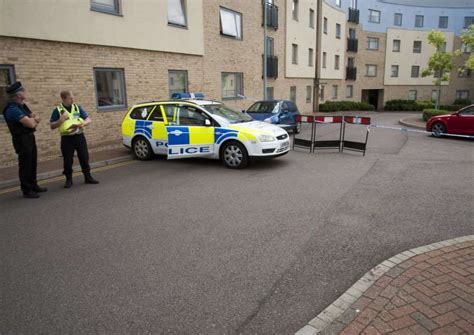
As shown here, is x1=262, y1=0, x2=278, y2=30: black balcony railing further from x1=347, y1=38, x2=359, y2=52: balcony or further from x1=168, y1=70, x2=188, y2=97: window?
x1=347, y1=38, x2=359, y2=52: balcony

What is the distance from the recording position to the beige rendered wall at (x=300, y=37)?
2559 centimetres

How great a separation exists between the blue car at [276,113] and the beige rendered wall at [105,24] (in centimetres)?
364

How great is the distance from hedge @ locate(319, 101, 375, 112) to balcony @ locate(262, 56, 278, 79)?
394 inches

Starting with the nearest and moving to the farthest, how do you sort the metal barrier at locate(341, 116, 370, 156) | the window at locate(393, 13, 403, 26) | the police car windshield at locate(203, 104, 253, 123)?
the police car windshield at locate(203, 104, 253, 123) < the metal barrier at locate(341, 116, 370, 156) < the window at locate(393, 13, 403, 26)

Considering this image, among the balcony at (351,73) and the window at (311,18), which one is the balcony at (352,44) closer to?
the balcony at (351,73)

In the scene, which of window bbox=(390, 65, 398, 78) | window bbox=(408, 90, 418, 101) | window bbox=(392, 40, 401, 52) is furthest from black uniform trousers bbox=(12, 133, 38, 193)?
window bbox=(408, 90, 418, 101)

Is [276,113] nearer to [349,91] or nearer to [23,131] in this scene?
[23,131]

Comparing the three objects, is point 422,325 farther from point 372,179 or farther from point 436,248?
point 372,179

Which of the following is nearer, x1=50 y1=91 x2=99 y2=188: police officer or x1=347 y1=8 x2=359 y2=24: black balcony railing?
x1=50 y1=91 x2=99 y2=188: police officer

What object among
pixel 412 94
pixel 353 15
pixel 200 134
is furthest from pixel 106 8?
pixel 412 94

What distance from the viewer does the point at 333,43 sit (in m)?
34.3

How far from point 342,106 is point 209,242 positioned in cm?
3242

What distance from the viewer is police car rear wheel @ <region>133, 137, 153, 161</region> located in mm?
10047

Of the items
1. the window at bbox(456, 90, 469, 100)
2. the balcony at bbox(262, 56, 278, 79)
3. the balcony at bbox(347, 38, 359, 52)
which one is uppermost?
the balcony at bbox(347, 38, 359, 52)
